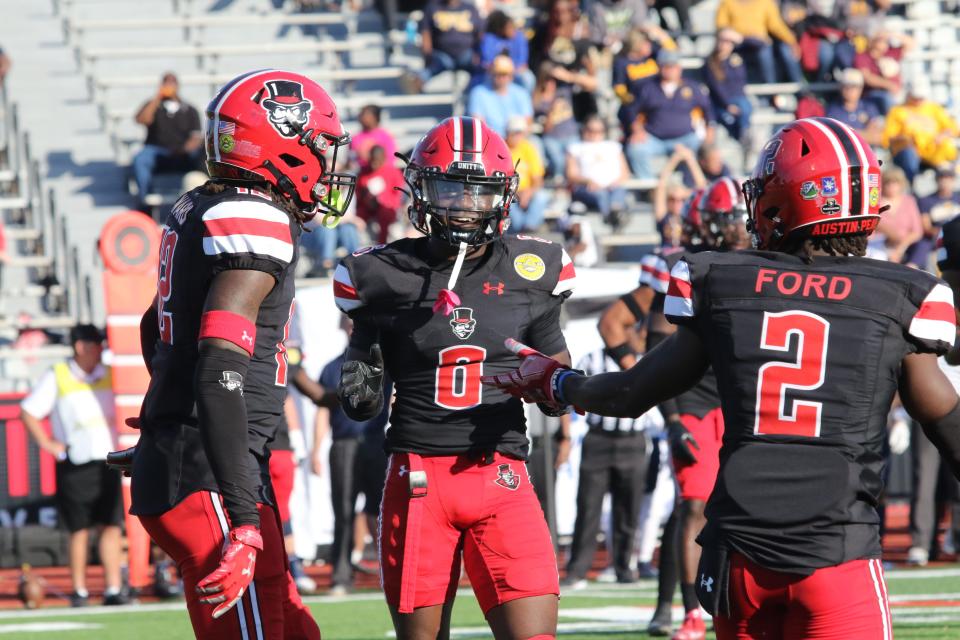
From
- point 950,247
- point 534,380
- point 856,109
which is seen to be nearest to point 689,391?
point 950,247

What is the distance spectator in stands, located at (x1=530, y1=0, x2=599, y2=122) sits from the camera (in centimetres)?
1420

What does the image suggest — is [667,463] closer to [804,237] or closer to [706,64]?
[706,64]

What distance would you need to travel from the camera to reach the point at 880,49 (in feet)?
48.9

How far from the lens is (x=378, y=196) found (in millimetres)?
12664

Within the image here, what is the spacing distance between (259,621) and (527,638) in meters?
0.92

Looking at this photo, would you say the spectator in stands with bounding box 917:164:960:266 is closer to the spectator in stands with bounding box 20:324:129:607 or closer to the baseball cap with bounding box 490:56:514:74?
the baseball cap with bounding box 490:56:514:74

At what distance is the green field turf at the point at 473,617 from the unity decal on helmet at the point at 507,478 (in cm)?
302

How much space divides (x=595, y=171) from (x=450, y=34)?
211 cm

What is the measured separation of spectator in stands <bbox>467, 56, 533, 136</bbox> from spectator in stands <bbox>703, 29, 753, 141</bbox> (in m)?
2.04

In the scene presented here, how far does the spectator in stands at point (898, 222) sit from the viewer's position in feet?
37.8

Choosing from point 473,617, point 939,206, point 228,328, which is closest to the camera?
point 228,328

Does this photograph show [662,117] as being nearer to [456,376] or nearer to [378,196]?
[378,196]

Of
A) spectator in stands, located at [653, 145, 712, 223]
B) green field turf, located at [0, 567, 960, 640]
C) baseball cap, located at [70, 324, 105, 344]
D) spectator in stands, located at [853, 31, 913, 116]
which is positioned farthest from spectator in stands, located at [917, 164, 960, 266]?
baseball cap, located at [70, 324, 105, 344]

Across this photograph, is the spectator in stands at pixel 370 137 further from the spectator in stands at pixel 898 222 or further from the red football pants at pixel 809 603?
the red football pants at pixel 809 603
